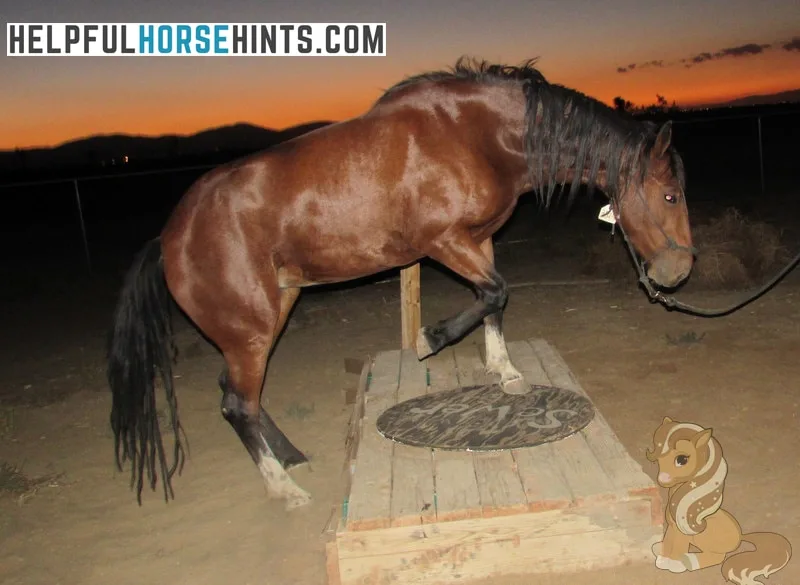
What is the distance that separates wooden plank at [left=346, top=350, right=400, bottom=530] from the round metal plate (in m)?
0.09

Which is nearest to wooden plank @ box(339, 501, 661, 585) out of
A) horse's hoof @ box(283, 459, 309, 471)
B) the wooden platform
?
the wooden platform

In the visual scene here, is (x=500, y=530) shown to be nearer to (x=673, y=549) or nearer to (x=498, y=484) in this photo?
(x=498, y=484)

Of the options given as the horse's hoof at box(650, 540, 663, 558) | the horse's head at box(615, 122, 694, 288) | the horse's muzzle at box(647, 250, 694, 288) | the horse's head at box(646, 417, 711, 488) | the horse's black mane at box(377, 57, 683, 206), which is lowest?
the horse's hoof at box(650, 540, 663, 558)

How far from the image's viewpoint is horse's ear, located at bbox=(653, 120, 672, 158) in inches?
139

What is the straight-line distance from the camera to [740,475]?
3637 millimetres

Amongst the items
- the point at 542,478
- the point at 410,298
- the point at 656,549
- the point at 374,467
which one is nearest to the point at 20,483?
the point at 374,467

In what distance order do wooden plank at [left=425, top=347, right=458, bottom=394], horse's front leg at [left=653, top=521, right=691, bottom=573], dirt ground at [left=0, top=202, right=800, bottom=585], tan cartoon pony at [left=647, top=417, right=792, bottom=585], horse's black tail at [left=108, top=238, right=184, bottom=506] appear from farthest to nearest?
wooden plank at [left=425, top=347, right=458, bottom=394], horse's black tail at [left=108, top=238, right=184, bottom=506], dirt ground at [left=0, top=202, right=800, bottom=585], horse's front leg at [left=653, top=521, right=691, bottom=573], tan cartoon pony at [left=647, top=417, right=792, bottom=585]

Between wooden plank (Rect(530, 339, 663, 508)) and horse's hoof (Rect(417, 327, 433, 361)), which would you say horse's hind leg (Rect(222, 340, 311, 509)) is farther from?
wooden plank (Rect(530, 339, 663, 508))

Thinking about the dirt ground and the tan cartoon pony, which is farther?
the dirt ground

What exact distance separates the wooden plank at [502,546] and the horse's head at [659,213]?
1.44 metres

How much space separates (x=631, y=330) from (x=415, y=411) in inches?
119

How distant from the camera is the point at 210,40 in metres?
6.43

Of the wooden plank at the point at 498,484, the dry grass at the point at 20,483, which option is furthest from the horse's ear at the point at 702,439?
the dry grass at the point at 20,483

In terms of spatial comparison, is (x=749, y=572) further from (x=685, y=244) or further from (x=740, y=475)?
(x=685, y=244)
